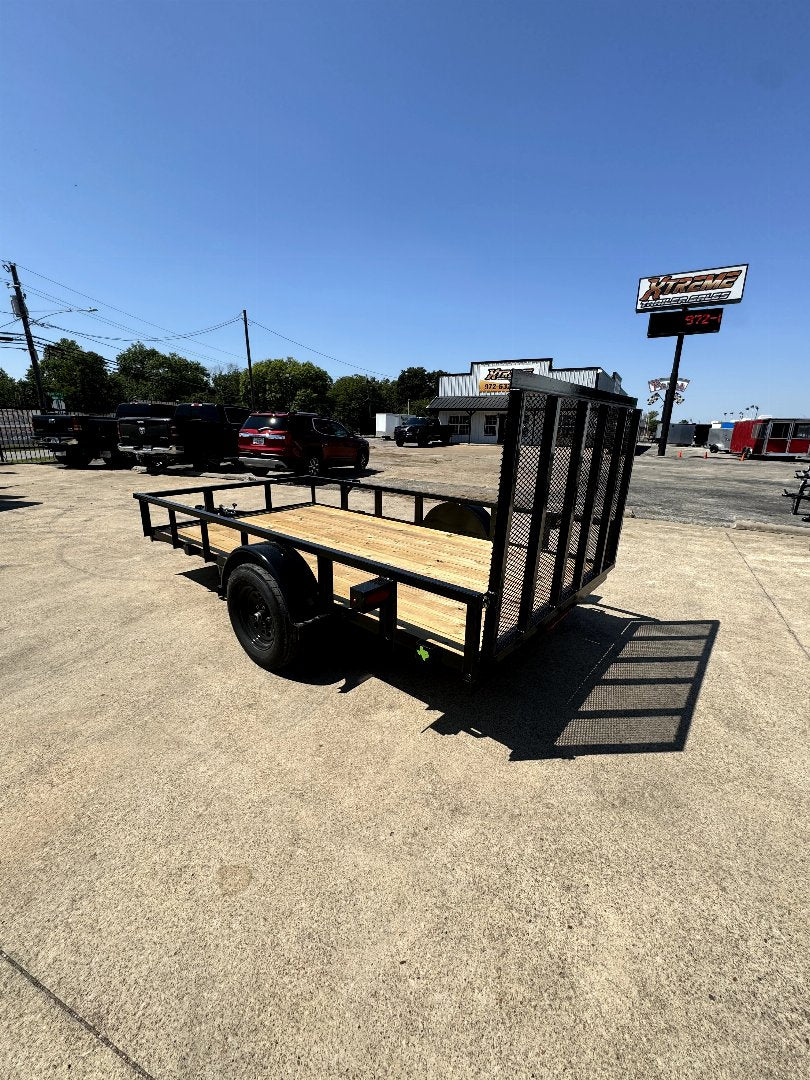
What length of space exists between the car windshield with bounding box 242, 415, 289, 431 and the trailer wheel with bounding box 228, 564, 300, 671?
9446mm

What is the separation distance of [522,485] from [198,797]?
2624 mm

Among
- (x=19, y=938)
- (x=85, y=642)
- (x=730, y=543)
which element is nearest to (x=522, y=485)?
(x=19, y=938)

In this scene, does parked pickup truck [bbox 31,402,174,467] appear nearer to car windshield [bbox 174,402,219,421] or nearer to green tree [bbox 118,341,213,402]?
car windshield [bbox 174,402,219,421]

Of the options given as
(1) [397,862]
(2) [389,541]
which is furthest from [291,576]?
(1) [397,862]

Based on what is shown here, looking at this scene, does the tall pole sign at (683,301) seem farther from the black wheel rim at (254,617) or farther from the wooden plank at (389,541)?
the black wheel rim at (254,617)

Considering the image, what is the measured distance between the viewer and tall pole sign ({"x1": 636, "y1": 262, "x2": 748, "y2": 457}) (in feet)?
120

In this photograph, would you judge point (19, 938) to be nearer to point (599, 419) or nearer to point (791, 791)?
point (791, 791)

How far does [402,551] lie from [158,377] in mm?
111127

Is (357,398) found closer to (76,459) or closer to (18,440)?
(18,440)

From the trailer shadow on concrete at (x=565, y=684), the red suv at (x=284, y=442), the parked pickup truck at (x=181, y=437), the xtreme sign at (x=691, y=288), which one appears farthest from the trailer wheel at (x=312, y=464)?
the xtreme sign at (x=691, y=288)

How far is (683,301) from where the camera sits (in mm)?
38250

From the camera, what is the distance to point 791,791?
2752 millimetres

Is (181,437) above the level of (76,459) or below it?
above

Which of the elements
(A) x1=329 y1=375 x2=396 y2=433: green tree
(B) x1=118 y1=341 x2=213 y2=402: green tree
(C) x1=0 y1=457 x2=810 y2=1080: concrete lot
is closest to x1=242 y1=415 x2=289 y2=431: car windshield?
(C) x1=0 y1=457 x2=810 y2=1080: concrete lot
